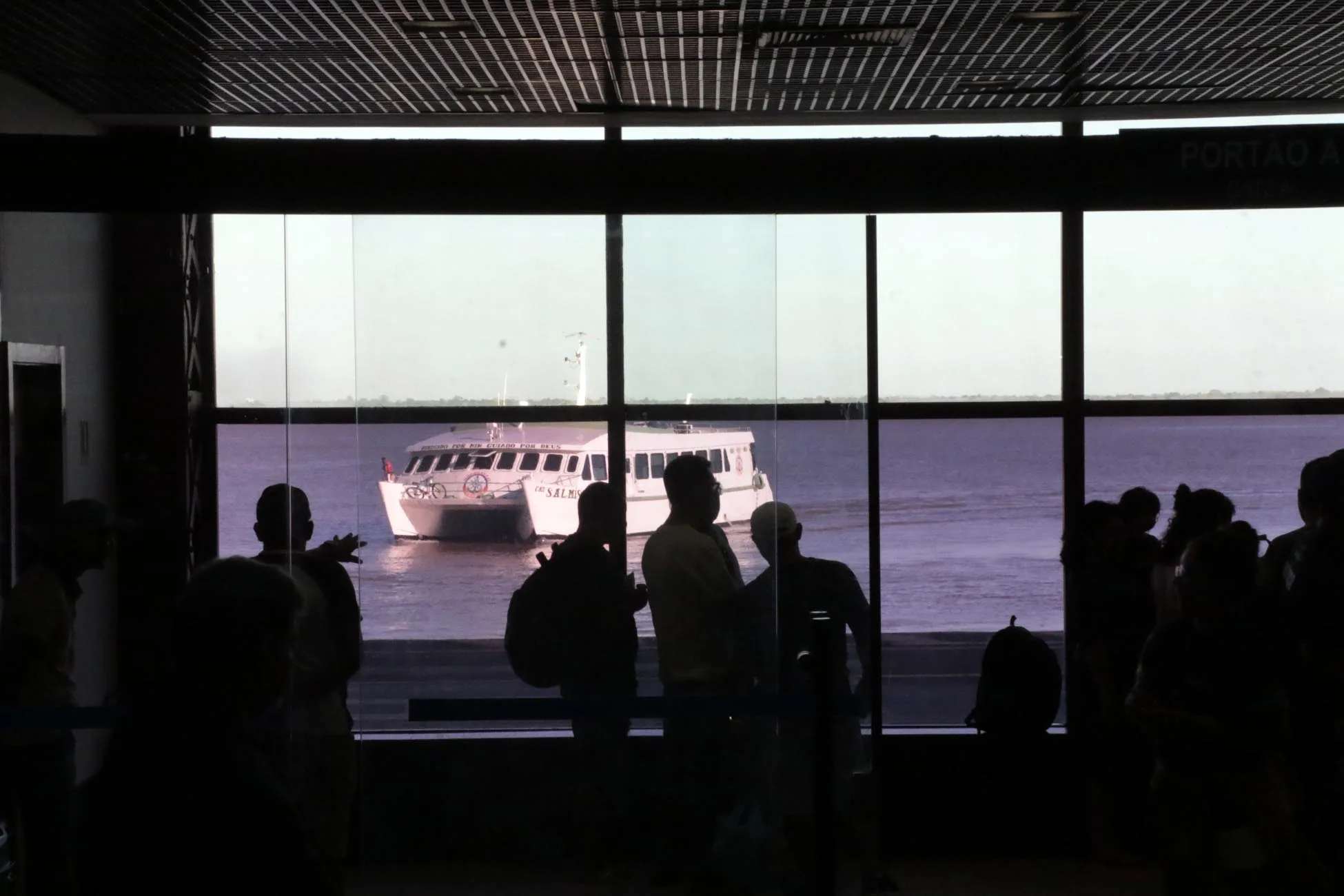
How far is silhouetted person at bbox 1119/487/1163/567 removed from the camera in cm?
615

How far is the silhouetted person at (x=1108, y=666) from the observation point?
6.07 metres

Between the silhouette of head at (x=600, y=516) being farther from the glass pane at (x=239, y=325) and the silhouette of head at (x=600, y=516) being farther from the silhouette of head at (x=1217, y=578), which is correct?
the glass pane at (x=239, y=325)

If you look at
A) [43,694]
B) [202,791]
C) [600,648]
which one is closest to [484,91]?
[600,648]

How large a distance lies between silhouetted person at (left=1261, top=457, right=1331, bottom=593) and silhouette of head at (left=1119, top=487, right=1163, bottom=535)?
0.67 m

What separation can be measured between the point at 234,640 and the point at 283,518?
292cm

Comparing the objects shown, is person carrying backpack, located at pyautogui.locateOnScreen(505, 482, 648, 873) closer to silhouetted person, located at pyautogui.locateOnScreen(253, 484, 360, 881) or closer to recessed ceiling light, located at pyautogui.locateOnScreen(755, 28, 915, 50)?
silhouetted person, located at pyautogui.locateOnScreen(253, 484, 360, 881)

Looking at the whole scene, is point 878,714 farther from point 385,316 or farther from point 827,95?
point 827,95

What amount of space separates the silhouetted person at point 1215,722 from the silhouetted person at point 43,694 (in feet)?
11.4

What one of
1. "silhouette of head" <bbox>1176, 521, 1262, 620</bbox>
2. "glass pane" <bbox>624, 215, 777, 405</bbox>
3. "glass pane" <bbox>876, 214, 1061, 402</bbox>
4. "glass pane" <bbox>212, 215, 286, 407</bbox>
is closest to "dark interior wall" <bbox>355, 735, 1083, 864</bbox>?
"glass pane" <bbox>624, 215, 777, 405</bbox>

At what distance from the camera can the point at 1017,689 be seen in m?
6.48

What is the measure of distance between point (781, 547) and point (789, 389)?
2.04 ft

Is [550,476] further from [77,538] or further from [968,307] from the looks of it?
[968,307]

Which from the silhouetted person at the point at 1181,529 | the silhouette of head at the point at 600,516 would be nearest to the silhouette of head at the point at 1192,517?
the silhouetted person at the point at 1181,529

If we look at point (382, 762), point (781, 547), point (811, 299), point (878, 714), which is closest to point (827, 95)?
point (811, 299)
